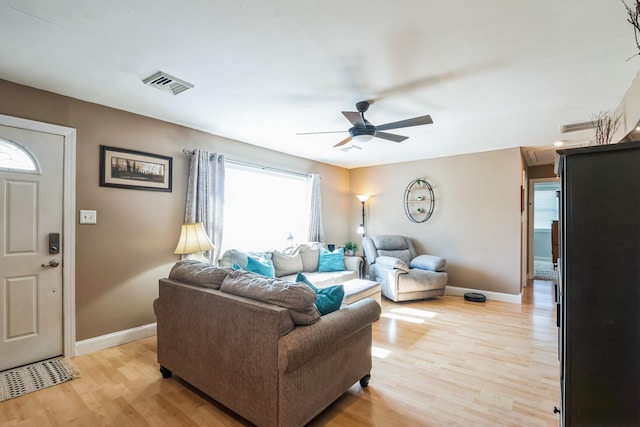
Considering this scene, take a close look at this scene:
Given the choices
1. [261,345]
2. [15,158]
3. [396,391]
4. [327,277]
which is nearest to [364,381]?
[396,391]

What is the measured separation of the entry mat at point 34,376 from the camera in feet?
7.44

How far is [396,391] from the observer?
2281 millimetres

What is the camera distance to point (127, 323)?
3199 mm

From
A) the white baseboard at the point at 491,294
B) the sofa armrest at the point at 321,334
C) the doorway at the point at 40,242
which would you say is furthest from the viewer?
the white baseboard at the point at 491,294

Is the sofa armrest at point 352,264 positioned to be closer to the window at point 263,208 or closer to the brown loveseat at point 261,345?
the window at point 263,208

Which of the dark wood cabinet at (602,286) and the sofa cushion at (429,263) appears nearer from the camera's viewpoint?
the dark wood cabinet at (602,286)

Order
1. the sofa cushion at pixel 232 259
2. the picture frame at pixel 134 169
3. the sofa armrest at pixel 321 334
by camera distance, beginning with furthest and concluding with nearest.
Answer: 1. the sofa cushion at pixel 232 259
2. the picture frame at pixel 134 169
3. the sofa armrest at pixel 321 334

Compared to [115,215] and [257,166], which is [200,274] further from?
[257,166]

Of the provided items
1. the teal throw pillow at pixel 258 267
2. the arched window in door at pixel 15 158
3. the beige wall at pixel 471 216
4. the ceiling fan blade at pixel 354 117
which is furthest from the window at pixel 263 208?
the ceiling fan blade at pixel 354 117

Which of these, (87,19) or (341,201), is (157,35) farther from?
(341,201)

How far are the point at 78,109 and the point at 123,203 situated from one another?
97 centimetres

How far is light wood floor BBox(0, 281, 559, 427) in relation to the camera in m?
1.97

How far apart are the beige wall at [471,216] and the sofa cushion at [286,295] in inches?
161

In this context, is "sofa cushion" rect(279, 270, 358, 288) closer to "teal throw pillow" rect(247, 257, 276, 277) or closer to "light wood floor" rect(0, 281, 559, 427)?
"teal throw pillow" rect(247, 257, 276, 277)
